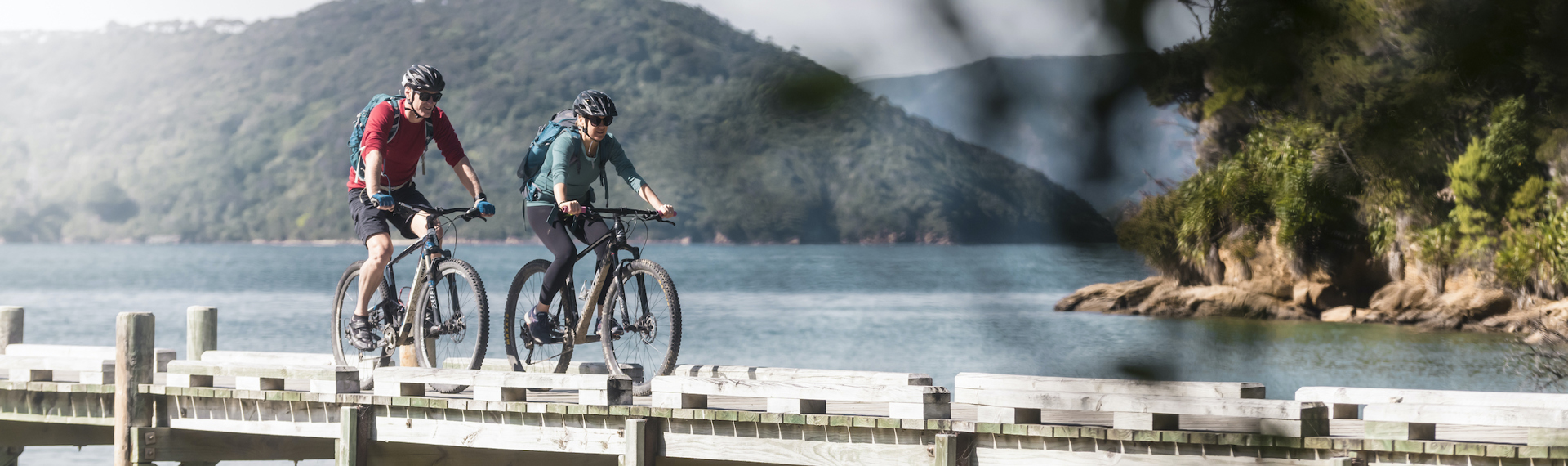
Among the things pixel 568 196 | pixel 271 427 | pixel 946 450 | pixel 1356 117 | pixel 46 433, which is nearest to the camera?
pixel 1356 117

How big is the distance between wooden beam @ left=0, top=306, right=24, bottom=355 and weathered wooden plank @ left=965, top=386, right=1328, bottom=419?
7170 millimetres

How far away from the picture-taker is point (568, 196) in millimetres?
5723

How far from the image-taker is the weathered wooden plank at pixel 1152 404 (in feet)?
3.67

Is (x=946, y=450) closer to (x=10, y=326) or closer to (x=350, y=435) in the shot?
(x=350, y=435)

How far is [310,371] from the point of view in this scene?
6.45 m

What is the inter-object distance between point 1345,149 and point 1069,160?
0.20m

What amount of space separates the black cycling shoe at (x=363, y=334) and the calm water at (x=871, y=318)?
1.52 m

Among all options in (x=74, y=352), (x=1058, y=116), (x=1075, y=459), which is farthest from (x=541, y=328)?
(x=1058, y=116)

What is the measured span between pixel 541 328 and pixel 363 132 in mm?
1297

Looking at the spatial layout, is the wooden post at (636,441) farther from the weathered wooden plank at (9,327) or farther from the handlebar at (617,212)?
the weathered wooden plank at (9,327)

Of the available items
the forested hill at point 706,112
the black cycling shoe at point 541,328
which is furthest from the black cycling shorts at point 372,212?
the forested hill at point 706,112

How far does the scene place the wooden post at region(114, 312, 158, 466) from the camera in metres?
7.00

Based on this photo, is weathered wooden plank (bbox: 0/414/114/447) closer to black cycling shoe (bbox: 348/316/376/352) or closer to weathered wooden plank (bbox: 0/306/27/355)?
weathered wooden plank (bbox: 0/306/27/355)

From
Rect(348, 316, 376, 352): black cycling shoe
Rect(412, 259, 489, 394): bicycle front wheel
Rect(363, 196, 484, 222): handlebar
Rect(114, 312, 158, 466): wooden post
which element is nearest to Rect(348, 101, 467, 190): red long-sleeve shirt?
Rect(363, 196, 484, 222): handlebar
